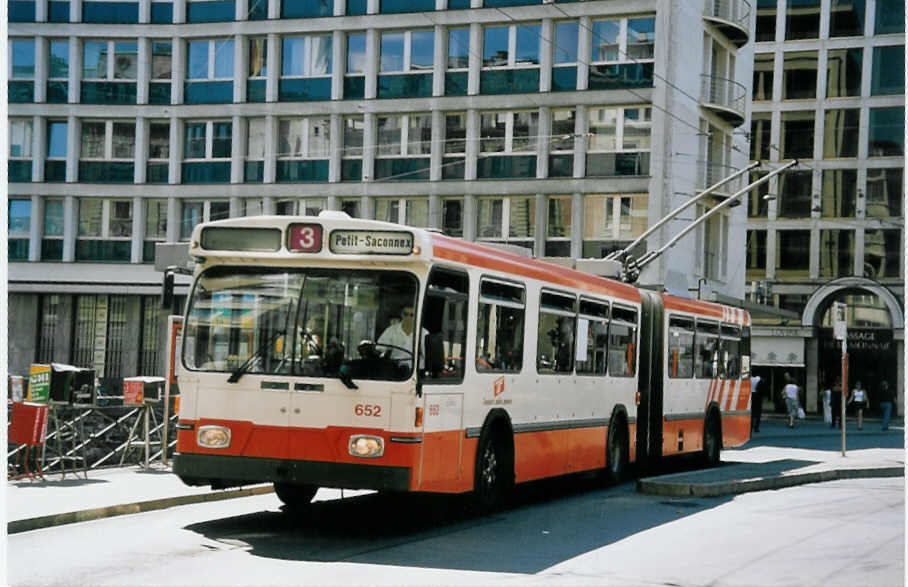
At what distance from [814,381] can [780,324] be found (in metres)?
2.66

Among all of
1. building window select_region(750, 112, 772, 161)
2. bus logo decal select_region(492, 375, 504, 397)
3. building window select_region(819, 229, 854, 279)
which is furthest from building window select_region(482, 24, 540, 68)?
bus logo decal select_region(492, 375, 504, 397)

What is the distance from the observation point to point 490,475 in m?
14.6

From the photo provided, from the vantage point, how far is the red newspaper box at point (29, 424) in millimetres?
16125

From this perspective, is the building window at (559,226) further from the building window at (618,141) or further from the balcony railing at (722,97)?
the balcony railing at (722,97)

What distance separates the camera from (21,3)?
4597 cm

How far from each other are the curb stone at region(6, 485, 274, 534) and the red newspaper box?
6.41 feet

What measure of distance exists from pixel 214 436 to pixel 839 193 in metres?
46.7

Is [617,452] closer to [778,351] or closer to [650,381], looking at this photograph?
[650,381]

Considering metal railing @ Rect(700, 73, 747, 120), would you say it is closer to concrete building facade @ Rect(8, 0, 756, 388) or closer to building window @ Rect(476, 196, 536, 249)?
concrete building facade @ Rect(8, 0, 756, 388)

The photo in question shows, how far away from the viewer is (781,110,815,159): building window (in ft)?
183

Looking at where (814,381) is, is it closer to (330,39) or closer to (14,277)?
(330,39)

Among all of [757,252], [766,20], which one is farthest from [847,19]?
[757,252]

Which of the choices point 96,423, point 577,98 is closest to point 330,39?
point 577,98

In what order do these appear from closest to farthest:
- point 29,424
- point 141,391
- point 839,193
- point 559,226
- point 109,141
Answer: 1. point 29,424
2. point 141,391
3. point 559,226
4. point 109,141
5. point 839,193
